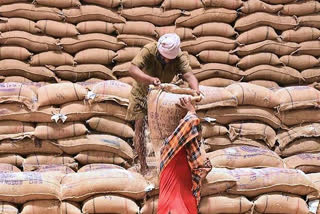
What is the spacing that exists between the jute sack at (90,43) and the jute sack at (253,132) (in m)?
1.45

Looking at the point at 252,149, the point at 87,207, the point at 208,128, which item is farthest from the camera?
the point at 208,128

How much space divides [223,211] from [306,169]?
1071 millimetres

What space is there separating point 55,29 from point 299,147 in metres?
2.49

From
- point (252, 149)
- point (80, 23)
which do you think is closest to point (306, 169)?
point (252, 149)

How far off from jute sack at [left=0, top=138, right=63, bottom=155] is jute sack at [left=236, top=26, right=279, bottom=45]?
2.16m

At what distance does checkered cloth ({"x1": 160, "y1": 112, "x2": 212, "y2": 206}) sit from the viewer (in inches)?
125

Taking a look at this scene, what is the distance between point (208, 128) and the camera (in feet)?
14.4

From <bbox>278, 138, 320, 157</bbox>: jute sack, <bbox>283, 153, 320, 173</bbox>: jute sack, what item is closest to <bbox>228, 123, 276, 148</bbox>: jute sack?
<bbox>278, 138, 320, 157</bbox>: jute sack

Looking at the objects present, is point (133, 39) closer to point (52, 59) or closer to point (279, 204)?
point (52, 59)

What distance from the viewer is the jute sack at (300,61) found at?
5.33 m

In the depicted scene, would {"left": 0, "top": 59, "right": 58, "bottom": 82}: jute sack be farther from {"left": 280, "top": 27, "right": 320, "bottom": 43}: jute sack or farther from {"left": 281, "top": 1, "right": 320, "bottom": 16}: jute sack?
{"left": 281, "top": 1, "right": 320, "bottom": 16}: jute sack

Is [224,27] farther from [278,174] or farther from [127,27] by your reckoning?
[278,174]

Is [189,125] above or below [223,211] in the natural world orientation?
above

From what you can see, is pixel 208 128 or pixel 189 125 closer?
pixel 189 125
